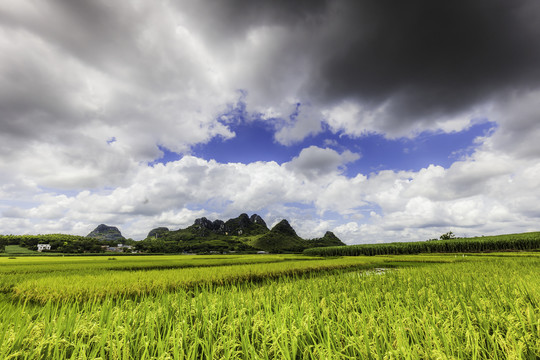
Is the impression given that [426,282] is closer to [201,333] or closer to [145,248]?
[201,333]

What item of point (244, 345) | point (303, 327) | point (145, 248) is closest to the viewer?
point (244, 345)

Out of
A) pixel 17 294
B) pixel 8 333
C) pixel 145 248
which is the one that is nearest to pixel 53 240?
pixel 145 248

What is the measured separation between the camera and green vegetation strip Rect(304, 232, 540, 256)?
5559cm

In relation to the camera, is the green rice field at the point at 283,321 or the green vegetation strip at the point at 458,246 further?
the green vegetation strip at the point at 458,246

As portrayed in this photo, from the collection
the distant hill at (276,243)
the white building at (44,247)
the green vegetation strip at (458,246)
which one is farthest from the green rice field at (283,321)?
the distant hill at (276,243)

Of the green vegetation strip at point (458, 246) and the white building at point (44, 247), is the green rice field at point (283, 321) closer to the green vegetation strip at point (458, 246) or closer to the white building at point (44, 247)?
the green vegetation strip at point (458, 246)

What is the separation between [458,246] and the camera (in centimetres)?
6075

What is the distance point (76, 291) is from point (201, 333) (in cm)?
951

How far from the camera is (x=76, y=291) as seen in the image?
9.64 meters


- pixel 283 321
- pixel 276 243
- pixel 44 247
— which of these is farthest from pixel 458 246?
pixel 44 247

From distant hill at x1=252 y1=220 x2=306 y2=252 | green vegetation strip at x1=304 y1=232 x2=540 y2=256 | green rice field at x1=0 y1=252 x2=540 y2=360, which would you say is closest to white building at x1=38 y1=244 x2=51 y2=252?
green vegetation strip at x1=304 y1=232 x2=540 y2=256

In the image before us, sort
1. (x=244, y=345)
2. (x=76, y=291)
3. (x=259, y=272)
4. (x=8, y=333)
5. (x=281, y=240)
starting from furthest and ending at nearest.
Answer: (x=281, y=240) → (x=259, y=272) → (x=76, y=291) → (x=8, y=333) → (x=244, y=345)

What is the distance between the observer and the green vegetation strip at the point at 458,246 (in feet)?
182

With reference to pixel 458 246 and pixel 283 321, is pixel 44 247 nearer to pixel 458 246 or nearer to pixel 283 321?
pixel 283 321
